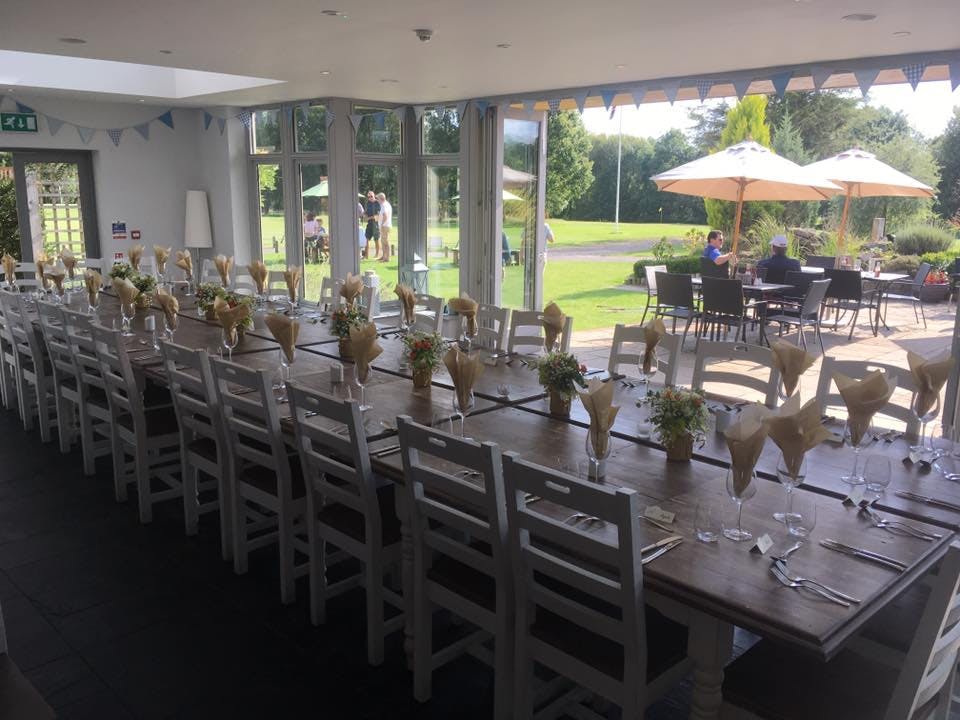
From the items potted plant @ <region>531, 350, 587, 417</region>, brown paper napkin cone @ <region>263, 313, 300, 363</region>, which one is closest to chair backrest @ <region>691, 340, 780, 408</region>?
potted plant @ <region>531, 350, 587, 417</region>

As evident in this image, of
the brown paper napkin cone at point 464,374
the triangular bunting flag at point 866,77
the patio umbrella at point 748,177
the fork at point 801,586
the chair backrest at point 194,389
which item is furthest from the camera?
the patio umbrella at point 748,177

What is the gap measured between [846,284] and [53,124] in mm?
9419

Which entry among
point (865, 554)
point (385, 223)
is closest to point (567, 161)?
point (385, 223)

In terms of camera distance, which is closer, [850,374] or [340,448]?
[340,448]

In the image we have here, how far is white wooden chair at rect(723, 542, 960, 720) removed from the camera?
177 centimetres

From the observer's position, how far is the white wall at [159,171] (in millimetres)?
9523

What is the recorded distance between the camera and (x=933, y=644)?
A: 1776mm

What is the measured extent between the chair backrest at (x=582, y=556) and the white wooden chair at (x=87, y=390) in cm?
303

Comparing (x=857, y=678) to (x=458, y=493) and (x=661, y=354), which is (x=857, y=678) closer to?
(x=458, y=493)

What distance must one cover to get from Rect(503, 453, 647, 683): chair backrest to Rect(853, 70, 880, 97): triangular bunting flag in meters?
4.81

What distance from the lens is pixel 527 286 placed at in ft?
30.5

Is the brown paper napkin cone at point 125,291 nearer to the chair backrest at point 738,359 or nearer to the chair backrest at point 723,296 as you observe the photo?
the chair backrest at point 738,359

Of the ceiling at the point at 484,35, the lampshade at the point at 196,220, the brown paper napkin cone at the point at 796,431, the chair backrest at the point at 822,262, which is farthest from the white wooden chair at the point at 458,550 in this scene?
the chair backrest at the point at 822,262

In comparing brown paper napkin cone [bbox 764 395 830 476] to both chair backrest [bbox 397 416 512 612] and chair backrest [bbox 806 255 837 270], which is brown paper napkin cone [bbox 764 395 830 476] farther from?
chair backrest [bbox 806 255 837 270]
